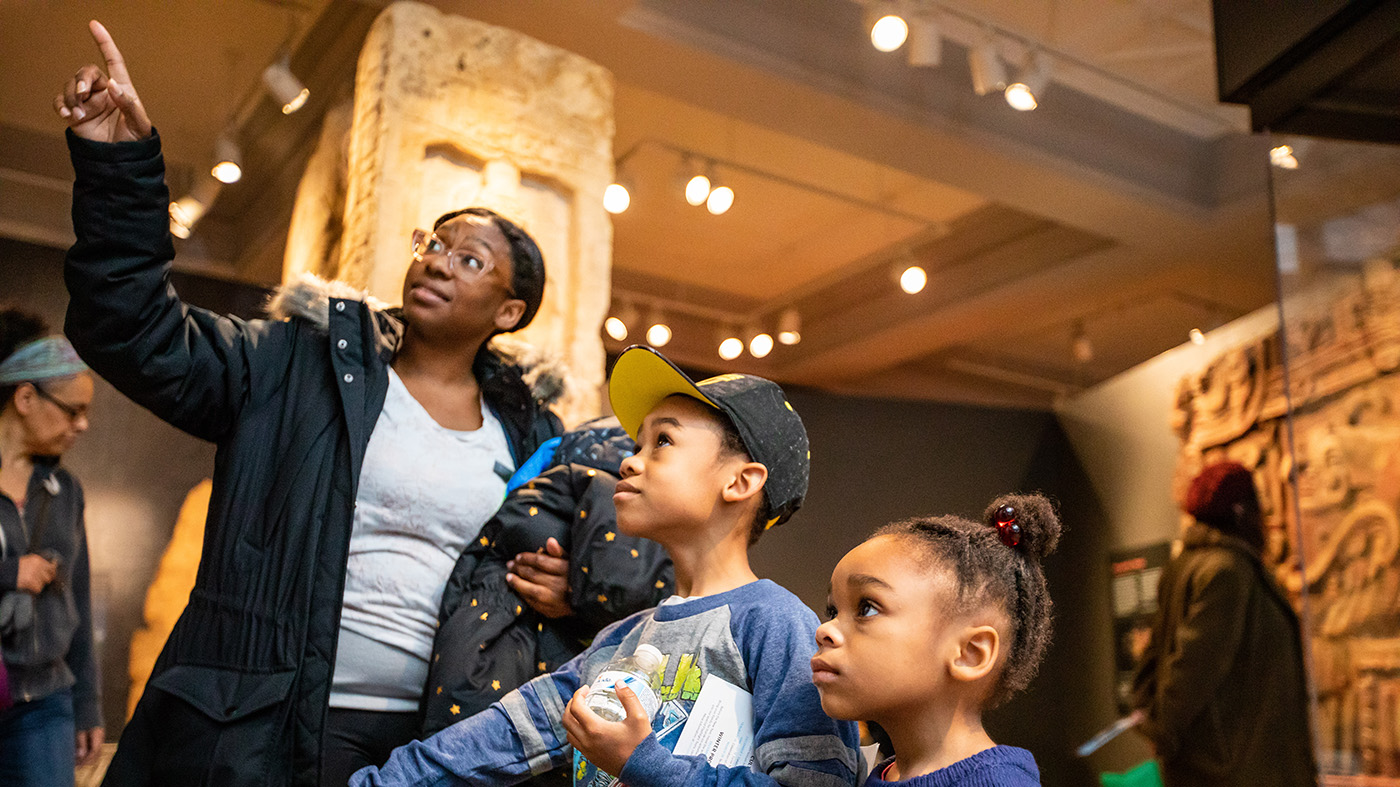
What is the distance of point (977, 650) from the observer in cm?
134

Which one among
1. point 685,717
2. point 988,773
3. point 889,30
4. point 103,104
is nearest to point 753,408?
point 685,717

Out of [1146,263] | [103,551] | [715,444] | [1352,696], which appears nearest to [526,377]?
[715,444]

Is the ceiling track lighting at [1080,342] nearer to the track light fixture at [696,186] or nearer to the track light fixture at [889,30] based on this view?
the track light fixture at [696,186]

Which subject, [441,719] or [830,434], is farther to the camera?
[830,434]

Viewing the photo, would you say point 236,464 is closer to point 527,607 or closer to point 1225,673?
point 527,607

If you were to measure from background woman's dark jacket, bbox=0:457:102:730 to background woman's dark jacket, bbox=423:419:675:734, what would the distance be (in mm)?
1808

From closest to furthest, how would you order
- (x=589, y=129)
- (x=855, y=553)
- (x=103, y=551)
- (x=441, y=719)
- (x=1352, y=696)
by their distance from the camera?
1. (x=855, y=553)
2. (x=441, y=719)
3. (x=1352, y=696)
4. (x=589, y=129)
5. (x=103, y=551)

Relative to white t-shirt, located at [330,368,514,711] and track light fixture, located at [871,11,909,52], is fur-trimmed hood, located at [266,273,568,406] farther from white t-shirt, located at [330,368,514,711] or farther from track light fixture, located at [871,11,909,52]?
track light fixture, located at [871,11,909,52]

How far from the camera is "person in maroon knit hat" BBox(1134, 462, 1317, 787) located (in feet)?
13.6

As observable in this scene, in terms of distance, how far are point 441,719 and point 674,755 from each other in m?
0.54

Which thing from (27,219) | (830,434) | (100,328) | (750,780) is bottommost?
(750,780)

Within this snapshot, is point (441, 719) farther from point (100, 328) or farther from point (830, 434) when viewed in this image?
point (830, 434)

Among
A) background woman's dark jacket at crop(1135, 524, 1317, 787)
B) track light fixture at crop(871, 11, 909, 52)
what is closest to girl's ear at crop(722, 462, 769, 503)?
track light fixture at crop(871, 11, 909, 52)

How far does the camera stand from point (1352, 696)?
300 centimetres
